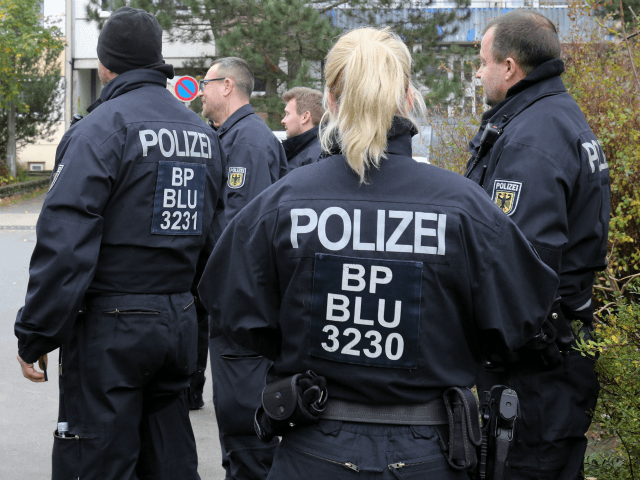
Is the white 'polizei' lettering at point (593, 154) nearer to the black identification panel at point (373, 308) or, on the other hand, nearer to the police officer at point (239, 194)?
the black identification panel at point (373, 308)

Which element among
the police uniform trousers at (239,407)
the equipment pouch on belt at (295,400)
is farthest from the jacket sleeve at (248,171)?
the equipment pouch on belt at (295,400)

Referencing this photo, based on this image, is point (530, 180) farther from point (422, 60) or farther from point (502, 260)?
point (422, 60)

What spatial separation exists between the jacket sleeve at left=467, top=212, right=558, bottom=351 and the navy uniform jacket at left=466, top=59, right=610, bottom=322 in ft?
2.19

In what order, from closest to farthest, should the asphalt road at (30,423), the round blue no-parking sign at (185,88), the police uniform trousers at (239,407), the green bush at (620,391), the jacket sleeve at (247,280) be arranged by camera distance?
the jacket sleeve at (247,280) → the green bush at (620,391) → the police uniform trousers at (239,407) → the asphalt road at (30,423) → the round blue no-parking sign at (185,88)

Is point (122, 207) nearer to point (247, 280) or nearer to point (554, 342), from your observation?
point (247, 280)

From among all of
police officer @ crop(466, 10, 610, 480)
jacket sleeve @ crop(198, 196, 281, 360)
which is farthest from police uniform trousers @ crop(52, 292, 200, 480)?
police officer @ crop(466, 10, 610, 480)

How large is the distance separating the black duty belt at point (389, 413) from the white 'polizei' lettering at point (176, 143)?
151cm

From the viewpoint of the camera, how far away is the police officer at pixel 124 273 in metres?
2.67

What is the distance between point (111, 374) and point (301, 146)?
128 inches

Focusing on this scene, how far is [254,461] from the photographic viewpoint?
3680mm

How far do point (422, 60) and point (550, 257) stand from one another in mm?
14828

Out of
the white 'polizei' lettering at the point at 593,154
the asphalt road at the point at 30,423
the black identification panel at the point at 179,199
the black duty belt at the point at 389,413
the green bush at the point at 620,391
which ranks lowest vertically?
the asphalt road at the point at 30,423

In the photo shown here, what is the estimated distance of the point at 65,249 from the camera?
8.61 feet

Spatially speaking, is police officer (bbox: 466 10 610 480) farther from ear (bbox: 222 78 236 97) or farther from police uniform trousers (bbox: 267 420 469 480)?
ear (bbox: 222 78 236 97)
